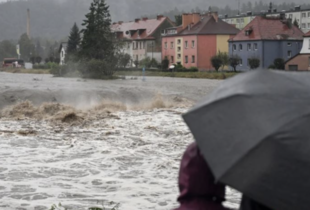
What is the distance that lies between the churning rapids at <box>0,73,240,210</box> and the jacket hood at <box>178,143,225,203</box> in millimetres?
7319

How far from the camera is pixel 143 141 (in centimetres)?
1770

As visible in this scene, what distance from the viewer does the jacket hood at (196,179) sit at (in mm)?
2707

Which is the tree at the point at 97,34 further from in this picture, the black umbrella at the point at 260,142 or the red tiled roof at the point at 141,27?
the black umbrella at the point at 260,142

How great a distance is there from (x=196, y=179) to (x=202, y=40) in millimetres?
80755

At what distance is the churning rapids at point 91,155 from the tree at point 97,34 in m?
34.8

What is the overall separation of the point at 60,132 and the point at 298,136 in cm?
1720

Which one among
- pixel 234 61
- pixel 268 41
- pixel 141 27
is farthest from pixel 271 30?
pixel 141 27

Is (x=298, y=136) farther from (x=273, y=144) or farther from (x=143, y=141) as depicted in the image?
(x=143, y=141)

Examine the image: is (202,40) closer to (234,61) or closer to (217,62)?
(217,62)

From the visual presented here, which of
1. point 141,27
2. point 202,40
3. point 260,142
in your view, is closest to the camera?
point 260,142

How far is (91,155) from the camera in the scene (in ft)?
50.1

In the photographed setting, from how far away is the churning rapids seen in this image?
1084cm

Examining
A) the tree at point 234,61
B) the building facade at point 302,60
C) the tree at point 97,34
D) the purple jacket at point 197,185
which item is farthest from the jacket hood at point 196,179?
the tree at point 234,61

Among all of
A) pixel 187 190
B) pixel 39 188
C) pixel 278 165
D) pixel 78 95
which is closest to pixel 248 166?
pixel 278 165
